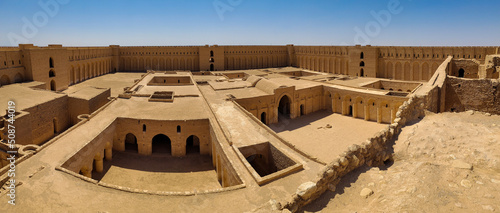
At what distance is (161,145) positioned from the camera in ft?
A: 70.0

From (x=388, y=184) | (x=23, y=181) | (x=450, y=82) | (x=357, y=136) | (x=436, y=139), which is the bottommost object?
(x=357, y=136)

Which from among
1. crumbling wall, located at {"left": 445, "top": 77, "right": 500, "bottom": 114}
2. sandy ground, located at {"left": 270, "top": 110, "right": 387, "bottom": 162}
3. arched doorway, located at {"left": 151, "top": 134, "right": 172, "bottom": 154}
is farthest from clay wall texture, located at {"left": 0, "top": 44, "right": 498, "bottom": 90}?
arched doorway, located at {"left": 151, "top": 134, "right": 172, "bottom": 154}

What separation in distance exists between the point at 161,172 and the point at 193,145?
4.01 m

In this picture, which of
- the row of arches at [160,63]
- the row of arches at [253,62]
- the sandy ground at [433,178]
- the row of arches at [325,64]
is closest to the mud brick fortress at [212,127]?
the sandy ground at [433,178]

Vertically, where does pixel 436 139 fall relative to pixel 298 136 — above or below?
above

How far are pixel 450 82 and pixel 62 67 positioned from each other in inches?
1435

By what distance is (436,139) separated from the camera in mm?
7711

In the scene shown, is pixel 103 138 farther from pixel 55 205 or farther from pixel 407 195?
pixel 407 195

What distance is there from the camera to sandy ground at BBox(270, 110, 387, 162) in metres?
22.5

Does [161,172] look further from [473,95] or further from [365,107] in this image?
[365,107]

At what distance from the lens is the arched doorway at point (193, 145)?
20562mm

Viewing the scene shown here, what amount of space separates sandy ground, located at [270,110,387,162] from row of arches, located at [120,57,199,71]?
2825 centimetres

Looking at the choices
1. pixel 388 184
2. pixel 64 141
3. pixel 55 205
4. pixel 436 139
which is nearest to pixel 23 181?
pixel 55 205

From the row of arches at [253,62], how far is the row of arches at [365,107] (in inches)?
1049
